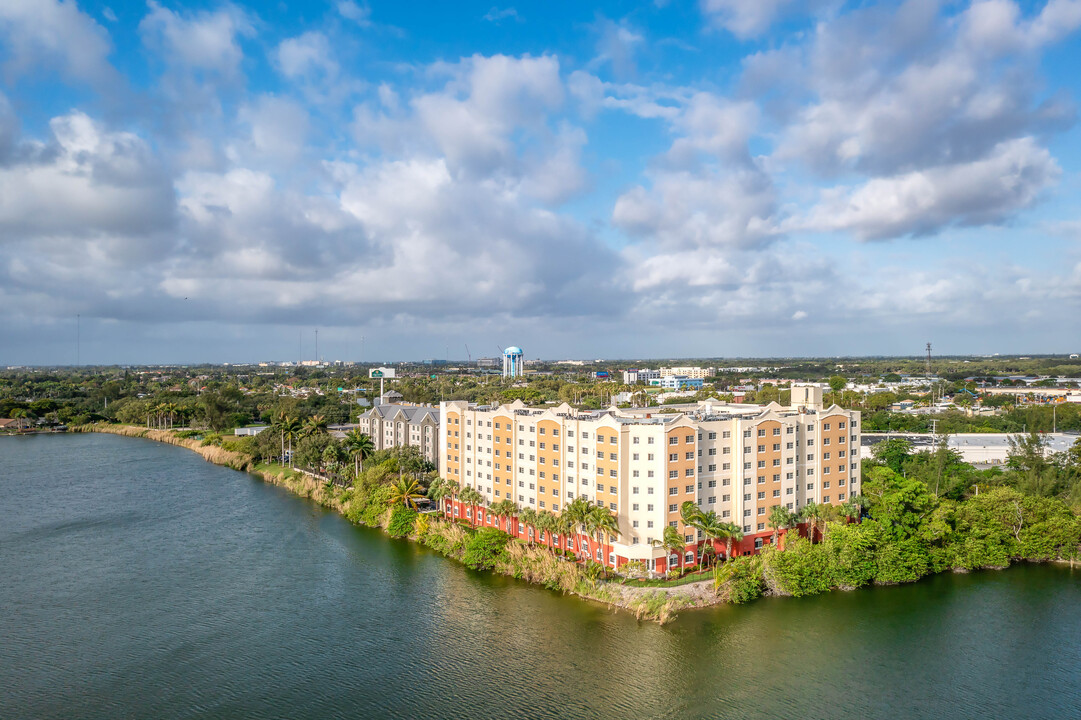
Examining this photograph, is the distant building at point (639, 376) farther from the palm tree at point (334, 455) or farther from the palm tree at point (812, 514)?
the palm tree at point (812, 514)

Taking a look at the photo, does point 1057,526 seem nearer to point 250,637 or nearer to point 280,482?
point 250,637

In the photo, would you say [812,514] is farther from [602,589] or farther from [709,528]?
[602,589]

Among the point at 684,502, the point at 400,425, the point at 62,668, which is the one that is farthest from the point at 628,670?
the point at 400,425

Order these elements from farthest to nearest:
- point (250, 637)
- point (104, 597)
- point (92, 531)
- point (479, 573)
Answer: point (92, 531)
point (479, 573)
point (104, 597)
point (250, 637)

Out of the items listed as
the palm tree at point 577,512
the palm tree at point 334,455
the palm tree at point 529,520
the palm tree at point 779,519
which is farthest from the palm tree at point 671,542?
the palm tree at point 334,455

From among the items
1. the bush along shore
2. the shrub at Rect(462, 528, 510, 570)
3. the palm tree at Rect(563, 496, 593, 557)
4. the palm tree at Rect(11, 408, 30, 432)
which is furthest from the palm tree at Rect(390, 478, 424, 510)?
the palm tree at Rect(11, 408, 30, 432)

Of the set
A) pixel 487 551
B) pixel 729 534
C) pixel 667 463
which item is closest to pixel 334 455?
pixel 487 551
